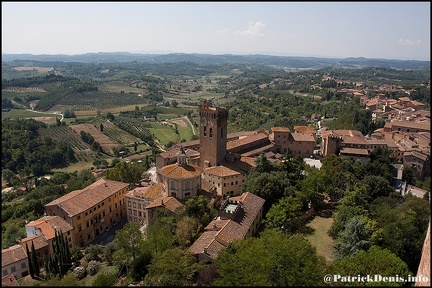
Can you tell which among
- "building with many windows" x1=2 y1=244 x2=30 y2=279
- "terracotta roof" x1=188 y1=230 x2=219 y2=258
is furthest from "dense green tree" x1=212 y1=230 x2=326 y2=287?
"building with many windows" x1=2 y1=244 x2=30 y2=279

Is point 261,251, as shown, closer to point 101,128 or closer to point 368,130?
point 368,130

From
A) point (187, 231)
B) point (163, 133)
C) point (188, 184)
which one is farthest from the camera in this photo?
point (163, 133)

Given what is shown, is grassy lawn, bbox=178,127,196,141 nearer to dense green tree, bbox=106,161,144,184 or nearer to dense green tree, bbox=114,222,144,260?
dense green tree, bbox=106,161,144,184

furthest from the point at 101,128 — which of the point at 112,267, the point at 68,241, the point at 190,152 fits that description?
the point at 112,267

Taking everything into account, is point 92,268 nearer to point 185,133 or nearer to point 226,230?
point 226,230

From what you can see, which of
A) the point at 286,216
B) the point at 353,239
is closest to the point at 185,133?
the point at 286,216

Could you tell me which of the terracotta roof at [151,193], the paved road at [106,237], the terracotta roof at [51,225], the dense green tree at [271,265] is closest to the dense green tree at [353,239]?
the dense green tree at [271,265]
